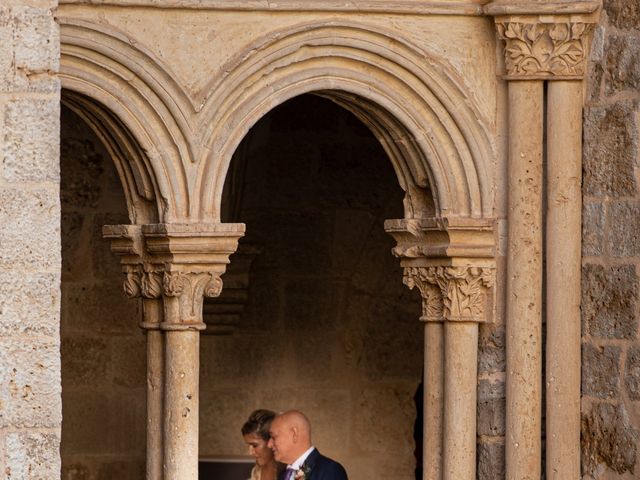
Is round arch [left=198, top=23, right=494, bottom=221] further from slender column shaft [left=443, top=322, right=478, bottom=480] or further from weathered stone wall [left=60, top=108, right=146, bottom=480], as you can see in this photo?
weathered stone wall [left=60, top=108, right=146, bottom=480]

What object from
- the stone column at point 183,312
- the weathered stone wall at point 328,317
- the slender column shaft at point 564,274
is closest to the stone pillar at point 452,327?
the slender column shaft at point 564,274

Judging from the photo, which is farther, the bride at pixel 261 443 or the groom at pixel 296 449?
the bride at pixel 261 443

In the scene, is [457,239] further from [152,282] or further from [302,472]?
[152,282]

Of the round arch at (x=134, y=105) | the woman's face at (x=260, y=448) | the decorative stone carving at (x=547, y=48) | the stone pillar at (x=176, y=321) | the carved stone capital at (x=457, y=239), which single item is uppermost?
the decorative stone carving at (x=547, y=48)

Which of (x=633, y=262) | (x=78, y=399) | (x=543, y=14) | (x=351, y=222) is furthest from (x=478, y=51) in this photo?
(x=78, y=399)

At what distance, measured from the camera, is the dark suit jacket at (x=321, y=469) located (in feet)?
25.9

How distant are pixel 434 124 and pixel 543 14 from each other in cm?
67

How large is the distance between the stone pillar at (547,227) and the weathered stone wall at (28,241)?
3.22 metres

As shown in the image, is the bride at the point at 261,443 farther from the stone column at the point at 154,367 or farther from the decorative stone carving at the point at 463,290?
the decorative stone carving at the point at 463,290

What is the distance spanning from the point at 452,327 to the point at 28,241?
3275mm

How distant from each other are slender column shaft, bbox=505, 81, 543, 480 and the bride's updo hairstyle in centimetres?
107

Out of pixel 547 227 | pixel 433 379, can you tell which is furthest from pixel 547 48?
pixel 433 379

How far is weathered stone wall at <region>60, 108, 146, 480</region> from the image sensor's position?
980 centimetres

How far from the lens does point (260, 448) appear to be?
27.1 ft
